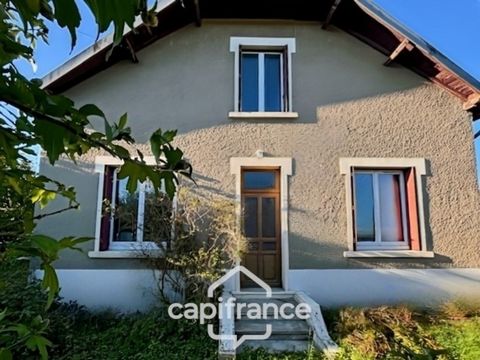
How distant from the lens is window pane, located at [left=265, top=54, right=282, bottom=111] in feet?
34.6

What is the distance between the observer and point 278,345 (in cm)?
720

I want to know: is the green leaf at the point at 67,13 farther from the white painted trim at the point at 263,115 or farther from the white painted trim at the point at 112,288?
the white painted trim at the point at 263,115

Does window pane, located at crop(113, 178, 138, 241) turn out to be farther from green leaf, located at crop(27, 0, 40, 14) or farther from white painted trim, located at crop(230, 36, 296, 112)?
green leaf, located at crop(27, 0, 40, 14)

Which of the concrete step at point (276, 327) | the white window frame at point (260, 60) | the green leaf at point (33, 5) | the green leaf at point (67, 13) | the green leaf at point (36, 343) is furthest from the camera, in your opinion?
the white window frame at point (260, 60)

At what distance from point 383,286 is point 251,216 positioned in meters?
3.44

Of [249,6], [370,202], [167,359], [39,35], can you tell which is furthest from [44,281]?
[249,6]

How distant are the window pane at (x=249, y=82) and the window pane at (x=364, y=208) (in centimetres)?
319

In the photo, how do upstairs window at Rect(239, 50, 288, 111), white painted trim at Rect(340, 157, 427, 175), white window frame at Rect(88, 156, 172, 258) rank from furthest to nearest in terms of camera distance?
1. upstairs window at Rect(239, 50, 288, 111)
2. white painted trim at Rect(340, 157, 427, 175)
3. white window frame at Rect(88, 156, 172, 258)

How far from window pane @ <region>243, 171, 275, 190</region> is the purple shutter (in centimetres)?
321

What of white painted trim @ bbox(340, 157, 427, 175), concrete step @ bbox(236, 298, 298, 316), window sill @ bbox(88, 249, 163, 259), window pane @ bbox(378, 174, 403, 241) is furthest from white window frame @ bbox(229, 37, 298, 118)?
concrete step @ bbox(236, 298, 298, 316)

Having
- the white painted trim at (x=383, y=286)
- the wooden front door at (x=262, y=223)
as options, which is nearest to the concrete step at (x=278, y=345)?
the white painted trim at (x=383, y=286)

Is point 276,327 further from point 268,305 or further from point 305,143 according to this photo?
point 305,143

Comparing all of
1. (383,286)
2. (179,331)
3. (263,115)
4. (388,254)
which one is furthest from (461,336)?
(263,115)

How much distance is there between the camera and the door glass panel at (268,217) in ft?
33.0
